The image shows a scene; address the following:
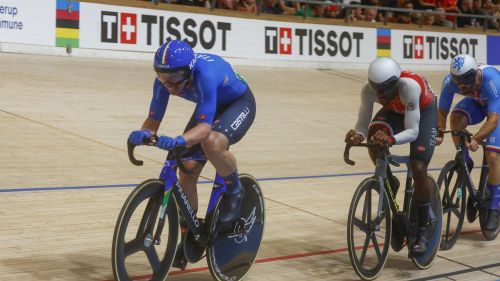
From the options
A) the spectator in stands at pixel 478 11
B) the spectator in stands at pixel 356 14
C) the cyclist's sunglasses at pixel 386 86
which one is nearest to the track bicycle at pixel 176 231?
the cyclist's sunglasses at pixel 386 86

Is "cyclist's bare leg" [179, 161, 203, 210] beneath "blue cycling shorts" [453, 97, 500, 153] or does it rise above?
beneath

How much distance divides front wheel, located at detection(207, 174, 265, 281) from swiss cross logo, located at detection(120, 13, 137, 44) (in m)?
7.09

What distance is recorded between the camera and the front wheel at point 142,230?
9.96 feet

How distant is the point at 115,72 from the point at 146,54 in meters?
1.02

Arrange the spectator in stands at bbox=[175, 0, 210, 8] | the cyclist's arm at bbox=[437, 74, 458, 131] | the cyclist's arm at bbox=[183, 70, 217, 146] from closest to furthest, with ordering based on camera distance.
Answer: the cyclist's arm at bbox=[183, 70, 217, 146], the cyclist's arm at bbox=[437, 74, 458, 131], the spectator in stands at bbox=[175, 0, 210, 8]

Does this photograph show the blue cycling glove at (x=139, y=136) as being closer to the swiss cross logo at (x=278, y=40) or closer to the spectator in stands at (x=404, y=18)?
the swiss cross logo at (x=278, y=40)

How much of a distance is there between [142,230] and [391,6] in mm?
12278

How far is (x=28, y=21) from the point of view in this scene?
966 centimetres

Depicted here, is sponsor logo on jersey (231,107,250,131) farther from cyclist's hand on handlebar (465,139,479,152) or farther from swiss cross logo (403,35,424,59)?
swiss cross logo (403,35,424,59)

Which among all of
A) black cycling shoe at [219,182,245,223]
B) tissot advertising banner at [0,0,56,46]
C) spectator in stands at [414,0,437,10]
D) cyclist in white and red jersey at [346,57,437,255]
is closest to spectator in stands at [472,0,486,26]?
spectator in stands at [414,0,437,10]

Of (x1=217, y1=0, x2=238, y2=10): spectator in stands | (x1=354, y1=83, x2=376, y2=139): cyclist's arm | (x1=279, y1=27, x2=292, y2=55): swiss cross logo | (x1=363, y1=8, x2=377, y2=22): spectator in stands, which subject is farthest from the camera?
(x1=363, y1=8, x2=377, y2=22): spectator in stands

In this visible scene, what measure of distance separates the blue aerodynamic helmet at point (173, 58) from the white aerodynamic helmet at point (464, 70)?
2.11 m

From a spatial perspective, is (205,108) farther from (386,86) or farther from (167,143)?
(386,86)

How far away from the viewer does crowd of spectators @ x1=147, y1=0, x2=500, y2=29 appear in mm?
12109
